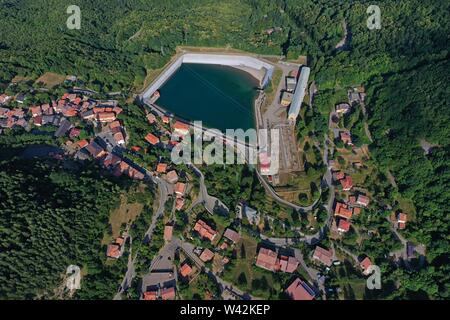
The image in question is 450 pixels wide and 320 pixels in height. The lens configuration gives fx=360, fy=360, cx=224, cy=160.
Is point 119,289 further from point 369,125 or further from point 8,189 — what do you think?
point 369,125

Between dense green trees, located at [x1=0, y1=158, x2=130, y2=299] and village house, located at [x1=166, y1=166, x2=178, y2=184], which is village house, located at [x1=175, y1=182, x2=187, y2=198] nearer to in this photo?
village house, located at [x1=166, y1=166, x2=178, y2=184]

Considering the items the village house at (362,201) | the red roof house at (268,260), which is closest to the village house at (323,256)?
the red roof house at (268,260)

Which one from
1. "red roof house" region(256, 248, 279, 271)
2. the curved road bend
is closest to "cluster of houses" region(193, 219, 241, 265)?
"red roof house" region(256, 248, 279, 271)

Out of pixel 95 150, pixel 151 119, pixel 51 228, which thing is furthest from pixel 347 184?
pixel 51 228

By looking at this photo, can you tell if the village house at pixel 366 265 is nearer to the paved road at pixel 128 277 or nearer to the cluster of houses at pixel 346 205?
the cluster of houses at pixel 346 205

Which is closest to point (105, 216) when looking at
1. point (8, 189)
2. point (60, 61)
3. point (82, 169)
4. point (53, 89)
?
point (82, 169)
